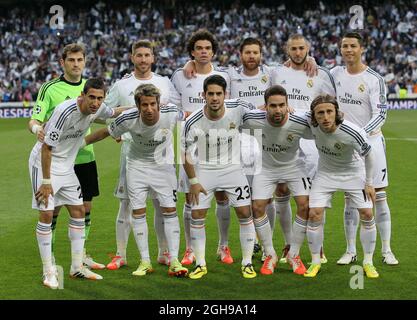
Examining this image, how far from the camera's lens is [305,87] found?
28.0ft

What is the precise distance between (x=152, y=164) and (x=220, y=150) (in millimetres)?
710

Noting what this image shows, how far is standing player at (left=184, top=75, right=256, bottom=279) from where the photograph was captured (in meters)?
7.79

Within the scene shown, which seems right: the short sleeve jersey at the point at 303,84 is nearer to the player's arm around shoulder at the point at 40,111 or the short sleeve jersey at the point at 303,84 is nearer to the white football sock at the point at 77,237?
the player's arm around shoulder at the point at 40,111

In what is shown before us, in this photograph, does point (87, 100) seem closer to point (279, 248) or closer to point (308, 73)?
point (308, 73)

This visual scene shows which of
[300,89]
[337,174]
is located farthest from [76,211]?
[300,89]

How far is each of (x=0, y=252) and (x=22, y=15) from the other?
120 feet

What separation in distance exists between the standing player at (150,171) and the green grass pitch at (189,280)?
32 centimetres

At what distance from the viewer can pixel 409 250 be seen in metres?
8.95

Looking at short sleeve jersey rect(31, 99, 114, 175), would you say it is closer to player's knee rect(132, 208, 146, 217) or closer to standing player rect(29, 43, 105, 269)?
standing player rect(29, 43, 105, 269)

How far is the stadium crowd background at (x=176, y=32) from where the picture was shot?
1473 inches

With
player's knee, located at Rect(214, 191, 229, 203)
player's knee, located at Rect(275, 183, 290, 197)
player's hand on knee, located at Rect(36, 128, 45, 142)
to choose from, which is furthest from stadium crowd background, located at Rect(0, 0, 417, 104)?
player's hand on knee, located at Rect(36, 128, 45, 142)

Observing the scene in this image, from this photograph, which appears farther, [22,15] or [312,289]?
[22,15]

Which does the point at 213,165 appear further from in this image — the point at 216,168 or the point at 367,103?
the point at 367,103

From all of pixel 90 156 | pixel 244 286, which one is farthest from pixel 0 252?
pixel 244 286
